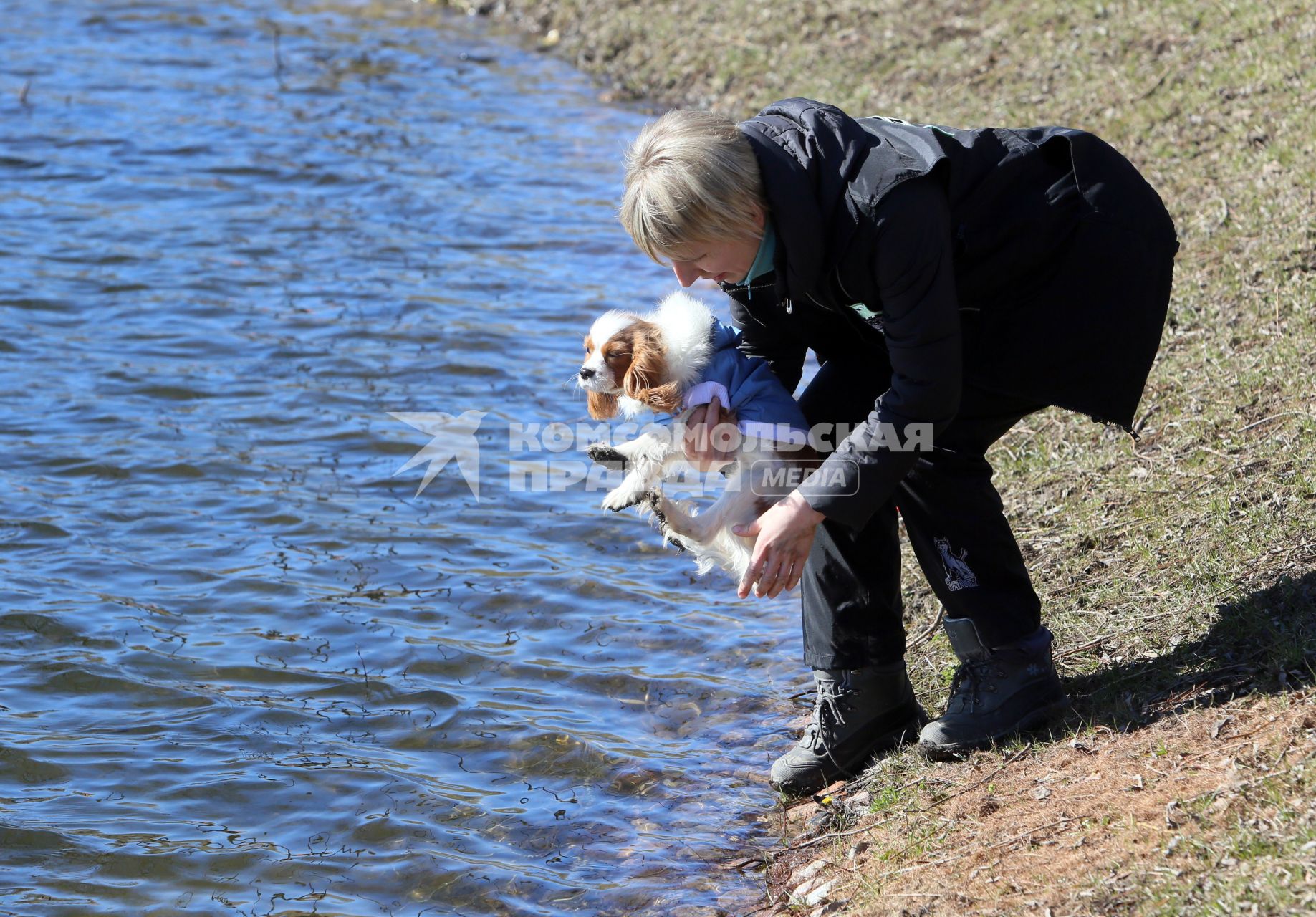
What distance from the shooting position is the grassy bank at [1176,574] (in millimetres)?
3141

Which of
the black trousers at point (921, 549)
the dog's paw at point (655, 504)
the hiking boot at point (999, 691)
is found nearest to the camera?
the black trousers at point (921, 549)

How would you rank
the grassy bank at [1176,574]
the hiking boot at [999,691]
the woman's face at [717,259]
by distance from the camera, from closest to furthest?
the grassy bank at [1176,574], the woman's face at [717,259], the hiking boot at [999,691]

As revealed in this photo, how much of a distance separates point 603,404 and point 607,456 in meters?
0.20

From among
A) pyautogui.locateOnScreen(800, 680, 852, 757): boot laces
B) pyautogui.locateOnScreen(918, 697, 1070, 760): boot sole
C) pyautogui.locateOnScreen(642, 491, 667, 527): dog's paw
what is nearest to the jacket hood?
pyautogui.locateOnScreen(642, 491, 667, 527): dog's paw

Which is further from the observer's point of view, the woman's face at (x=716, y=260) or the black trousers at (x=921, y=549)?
the black trousers at (x=921, y=549)

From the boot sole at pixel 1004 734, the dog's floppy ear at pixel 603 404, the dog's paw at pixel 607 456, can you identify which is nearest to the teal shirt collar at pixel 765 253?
the dog's floppy ear at pixel 603 404

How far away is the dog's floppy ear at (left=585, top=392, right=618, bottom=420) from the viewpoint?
418 cm

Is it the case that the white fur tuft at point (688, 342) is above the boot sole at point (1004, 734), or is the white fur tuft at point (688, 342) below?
above

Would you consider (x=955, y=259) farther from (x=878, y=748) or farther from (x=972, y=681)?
(x=878, y=748)

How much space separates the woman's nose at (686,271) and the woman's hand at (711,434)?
55 centimetres

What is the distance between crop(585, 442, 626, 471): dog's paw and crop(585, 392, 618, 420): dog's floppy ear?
0.11 metres

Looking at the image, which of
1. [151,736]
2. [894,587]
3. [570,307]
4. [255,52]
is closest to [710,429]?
[894,587]

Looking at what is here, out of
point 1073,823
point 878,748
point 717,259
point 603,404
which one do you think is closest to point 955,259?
point 717,259

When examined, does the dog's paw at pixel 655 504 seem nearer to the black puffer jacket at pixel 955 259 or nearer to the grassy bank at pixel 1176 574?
the black puffer jacket at pixel 955 259
